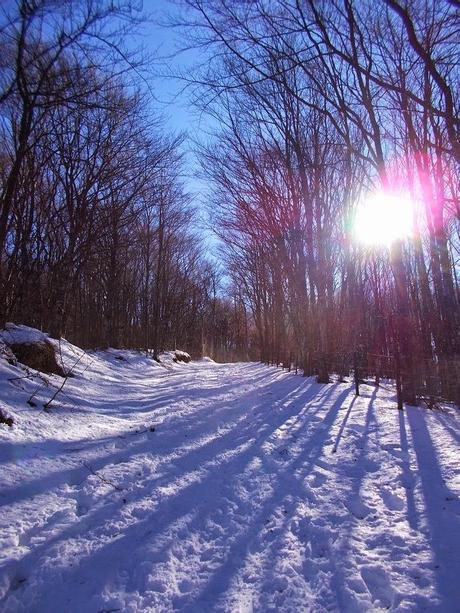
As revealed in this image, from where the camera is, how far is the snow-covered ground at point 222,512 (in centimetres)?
263

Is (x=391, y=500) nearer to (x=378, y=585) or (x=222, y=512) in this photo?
(x=378, y=585)

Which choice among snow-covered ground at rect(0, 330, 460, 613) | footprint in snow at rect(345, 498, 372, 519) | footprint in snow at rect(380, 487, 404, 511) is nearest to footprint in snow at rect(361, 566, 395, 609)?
snow-covered ground at rect(0, 330, 460, 613)

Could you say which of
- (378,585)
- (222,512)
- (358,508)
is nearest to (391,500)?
(358,508)

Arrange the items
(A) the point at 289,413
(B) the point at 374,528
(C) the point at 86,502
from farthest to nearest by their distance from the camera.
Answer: (A) the point at 289,413 → (C) the point at 86,502 → (B) the point at 374,528

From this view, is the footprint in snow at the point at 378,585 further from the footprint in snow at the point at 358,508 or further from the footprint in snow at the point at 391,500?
the footprint in snow at the point at 391,500

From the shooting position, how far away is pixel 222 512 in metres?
3.78

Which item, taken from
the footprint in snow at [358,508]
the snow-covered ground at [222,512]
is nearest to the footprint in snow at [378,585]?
the snow-covered ground at [222,512]

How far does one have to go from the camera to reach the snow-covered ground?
8.63 ft

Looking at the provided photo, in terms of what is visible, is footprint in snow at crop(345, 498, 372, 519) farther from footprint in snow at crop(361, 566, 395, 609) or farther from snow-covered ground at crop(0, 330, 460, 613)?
footprint in snow at crop(361, 566, 395, 609)

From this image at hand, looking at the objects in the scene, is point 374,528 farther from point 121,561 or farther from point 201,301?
point 201,301

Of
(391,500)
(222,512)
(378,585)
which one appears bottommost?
(378,585)

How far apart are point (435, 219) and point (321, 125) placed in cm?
477

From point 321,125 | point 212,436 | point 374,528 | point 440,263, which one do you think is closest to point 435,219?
point 440,263

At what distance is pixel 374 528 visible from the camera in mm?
3400
